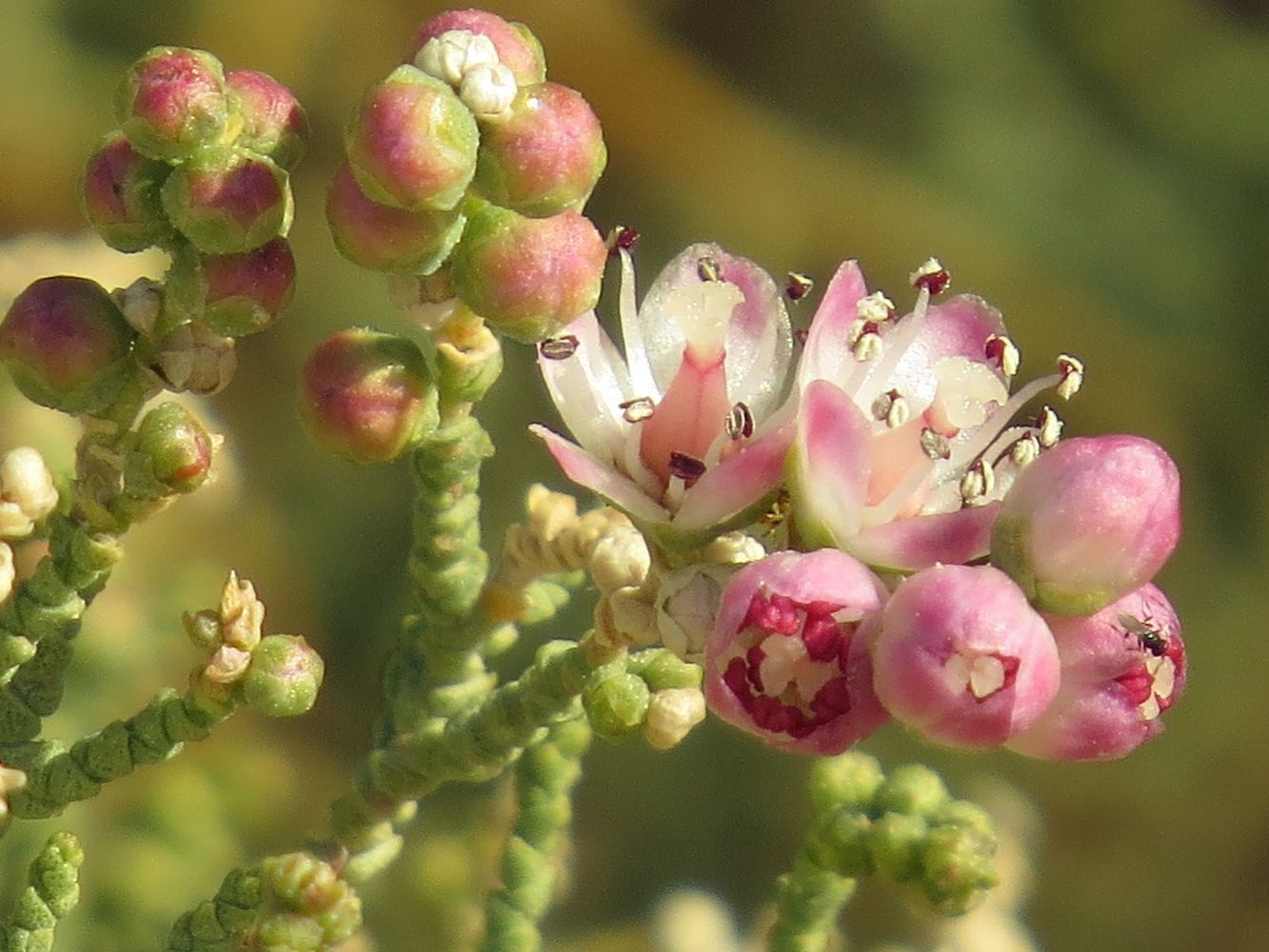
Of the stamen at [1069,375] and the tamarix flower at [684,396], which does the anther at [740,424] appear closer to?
the tamarix flower at [684,396]

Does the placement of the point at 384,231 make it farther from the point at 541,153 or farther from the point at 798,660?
the point at 798,660

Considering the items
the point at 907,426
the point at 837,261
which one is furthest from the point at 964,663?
the point at 837,261

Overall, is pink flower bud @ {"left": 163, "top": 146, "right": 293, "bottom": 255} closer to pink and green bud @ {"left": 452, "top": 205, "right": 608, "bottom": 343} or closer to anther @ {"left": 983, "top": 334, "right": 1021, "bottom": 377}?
pink and green bud @ {"left": 452, "top": 205, "right": 608, "bottom": 343}

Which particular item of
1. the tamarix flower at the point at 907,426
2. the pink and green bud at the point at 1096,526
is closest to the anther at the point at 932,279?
the tamarix flower at the point at 907,426

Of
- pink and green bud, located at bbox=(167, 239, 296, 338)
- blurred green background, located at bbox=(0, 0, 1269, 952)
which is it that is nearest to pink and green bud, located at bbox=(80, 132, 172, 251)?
pink and green bud, located at bbox=(167, 239, 296, 338)

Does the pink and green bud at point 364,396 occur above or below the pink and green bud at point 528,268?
below

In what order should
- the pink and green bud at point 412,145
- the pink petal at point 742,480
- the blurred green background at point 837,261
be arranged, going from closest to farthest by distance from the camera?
the pink and green bud at point 412,145 < the pink petal at point 742,480 < the blurred green background at point 837,261
